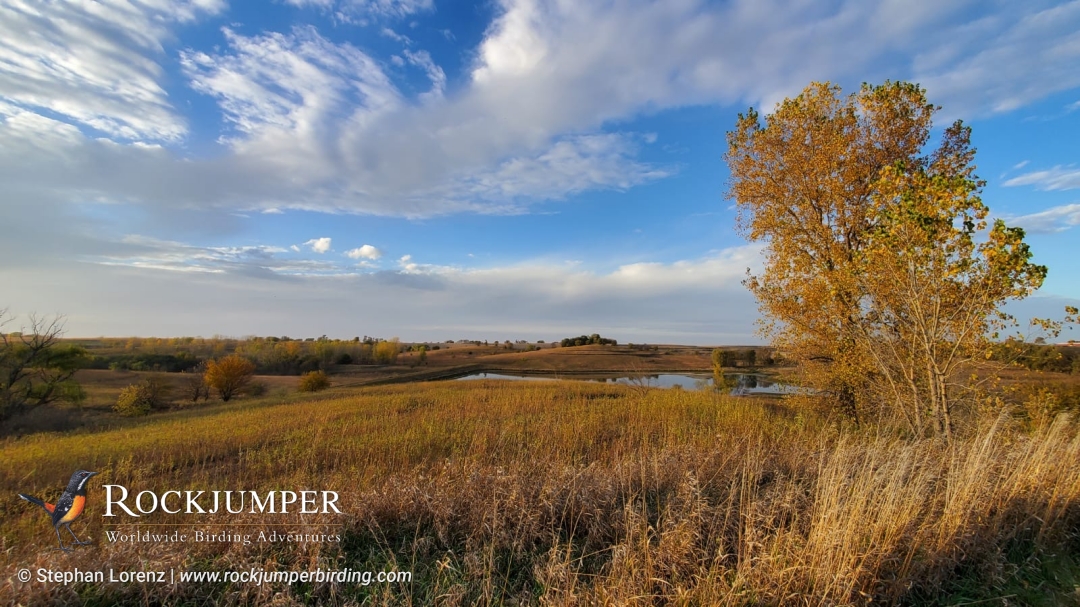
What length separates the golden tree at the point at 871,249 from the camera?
618cm

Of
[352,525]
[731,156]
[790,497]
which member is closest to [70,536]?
[352,525]

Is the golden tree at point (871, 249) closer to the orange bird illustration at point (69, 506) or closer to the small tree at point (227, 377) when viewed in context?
the orange bird illustration at point (69, 506)

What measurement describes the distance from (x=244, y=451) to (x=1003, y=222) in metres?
13.6

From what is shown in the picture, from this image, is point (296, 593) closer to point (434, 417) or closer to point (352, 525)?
point (352, 525)

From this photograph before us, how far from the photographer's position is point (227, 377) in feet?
124

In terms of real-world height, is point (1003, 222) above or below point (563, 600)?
above

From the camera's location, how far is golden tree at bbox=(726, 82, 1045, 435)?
618 cm

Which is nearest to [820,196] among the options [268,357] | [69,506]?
[69,506]

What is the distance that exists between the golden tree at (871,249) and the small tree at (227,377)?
140 ft

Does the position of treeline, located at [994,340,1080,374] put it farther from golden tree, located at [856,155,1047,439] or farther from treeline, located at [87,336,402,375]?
treeline, located at [87,336,402,375]

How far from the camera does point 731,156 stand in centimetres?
1376

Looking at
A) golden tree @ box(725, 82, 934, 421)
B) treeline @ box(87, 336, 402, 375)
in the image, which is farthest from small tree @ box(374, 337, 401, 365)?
golden tree @ box(725, 82, 934, 421)

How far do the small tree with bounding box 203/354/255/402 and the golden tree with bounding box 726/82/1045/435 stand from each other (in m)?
42.8

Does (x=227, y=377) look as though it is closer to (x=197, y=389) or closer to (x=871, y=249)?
(x=197, y=389)
